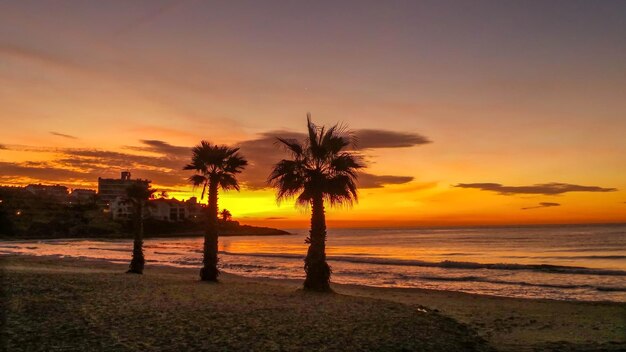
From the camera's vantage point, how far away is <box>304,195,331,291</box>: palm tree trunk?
22500 millimetres

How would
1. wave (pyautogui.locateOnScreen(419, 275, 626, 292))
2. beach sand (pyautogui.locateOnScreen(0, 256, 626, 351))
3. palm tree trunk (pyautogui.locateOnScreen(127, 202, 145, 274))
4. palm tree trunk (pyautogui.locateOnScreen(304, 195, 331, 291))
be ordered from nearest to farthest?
1. beach sand (pyautogui.locateOnScreen(0, 256, 626, 351))
2. palm tree trunk (pyautogui.locateOnScreen(304, 195, 331, 291))
3. wave (pyautogui.locateOnScreen(419, 275, 626, 292))
4. palm tree trunk (pyautogui.locateOnScreen(127, 202, 145, 274))

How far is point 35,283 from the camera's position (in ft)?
60.2

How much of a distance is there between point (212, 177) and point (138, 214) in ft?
29.1

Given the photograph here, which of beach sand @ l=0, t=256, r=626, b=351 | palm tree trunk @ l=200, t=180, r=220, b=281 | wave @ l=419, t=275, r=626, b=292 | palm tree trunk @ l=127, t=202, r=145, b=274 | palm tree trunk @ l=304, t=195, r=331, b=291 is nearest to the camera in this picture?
beach sand @ l=0, t=256, r=626, b=351

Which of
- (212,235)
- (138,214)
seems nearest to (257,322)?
(212,235)

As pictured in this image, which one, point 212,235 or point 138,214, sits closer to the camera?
point 212,235

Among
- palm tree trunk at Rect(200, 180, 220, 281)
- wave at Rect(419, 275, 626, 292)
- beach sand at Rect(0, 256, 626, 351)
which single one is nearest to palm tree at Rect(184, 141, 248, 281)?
palm tree trunk at Rect(200, 180, 220, 281)

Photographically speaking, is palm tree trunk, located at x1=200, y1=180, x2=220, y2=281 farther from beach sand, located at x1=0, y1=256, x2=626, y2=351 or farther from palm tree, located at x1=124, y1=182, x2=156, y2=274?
palm tree, located at x1=124, y1=182, x2=156, y2=274

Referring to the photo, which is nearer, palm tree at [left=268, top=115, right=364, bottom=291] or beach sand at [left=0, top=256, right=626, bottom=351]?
beach sand at [left=0, top=256, right=626, bottom=351]

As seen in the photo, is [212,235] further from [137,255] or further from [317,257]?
Result: [317,257]

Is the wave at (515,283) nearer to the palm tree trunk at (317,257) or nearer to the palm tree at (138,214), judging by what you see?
the palm tree trunk at (317,257)

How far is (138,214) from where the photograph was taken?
33.3m

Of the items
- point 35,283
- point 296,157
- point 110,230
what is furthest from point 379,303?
point 110,230

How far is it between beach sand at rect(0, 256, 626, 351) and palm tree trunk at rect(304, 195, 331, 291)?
113 centimetres
